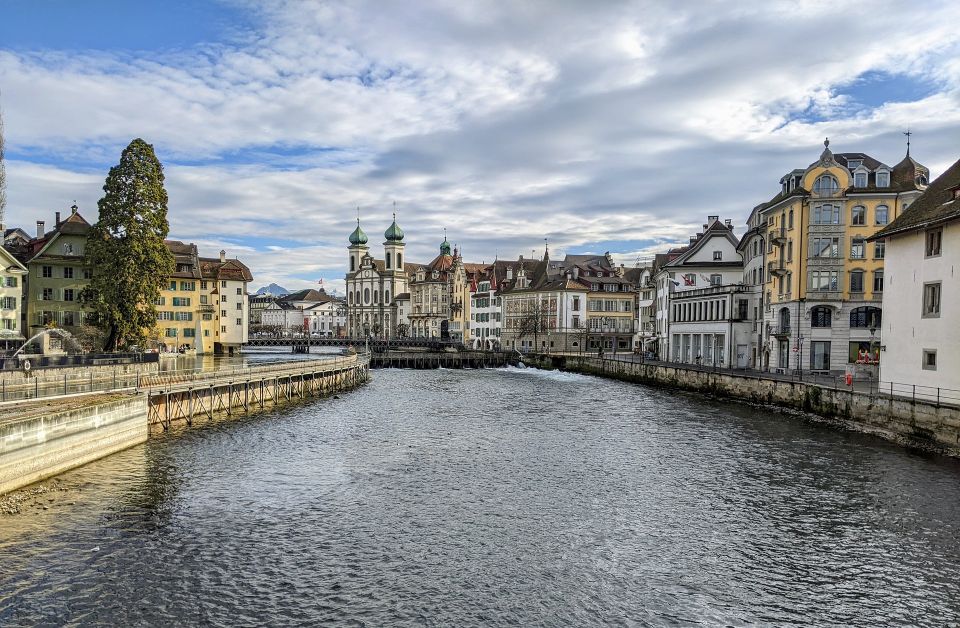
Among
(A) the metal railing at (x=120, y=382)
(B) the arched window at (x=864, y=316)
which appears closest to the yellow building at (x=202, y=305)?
(A) the metal railing at (x=120, y=382)

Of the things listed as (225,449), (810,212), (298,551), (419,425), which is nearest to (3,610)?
(298,551)

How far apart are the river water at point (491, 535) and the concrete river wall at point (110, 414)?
114 centimetres

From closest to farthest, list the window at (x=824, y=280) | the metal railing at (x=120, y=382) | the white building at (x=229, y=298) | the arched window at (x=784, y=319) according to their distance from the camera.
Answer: the metal railing at (x=120, y=382) → the window at (x=824, y=280) → the arched window at (x=784, y=319) → the white building at (x=229, y=298)

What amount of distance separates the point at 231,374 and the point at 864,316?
49.5 meters

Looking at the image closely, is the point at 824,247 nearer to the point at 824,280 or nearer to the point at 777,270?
the point at 824,280

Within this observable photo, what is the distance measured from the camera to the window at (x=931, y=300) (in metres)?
35.7

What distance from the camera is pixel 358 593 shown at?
1672 centimetres

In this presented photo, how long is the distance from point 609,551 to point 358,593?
290 inches

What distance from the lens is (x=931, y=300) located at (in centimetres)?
3631

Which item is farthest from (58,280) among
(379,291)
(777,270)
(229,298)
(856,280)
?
(379,291)

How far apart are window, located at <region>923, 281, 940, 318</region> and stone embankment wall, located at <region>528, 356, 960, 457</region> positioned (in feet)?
15.8

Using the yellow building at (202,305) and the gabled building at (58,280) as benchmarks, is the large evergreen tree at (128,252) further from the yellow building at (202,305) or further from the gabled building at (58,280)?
the yellow building at (202,305)

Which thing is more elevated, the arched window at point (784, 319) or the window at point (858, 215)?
the window at point (858, 215)

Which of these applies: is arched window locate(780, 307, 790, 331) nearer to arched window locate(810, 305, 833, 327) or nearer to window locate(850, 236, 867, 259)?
arched window locate(810, 305, 833, 327)
